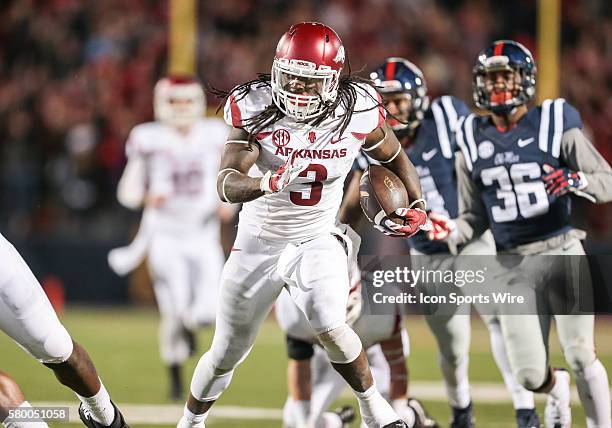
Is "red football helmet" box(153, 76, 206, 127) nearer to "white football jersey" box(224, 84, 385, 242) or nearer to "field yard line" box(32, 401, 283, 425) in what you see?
"field yard line" box(32, 401, 283, 425)

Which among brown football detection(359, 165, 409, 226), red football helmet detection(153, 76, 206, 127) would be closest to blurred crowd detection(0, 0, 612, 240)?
red football helmet detection(153, 76, 206, 127)

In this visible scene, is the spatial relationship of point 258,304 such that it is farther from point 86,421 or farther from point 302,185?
point 86,421

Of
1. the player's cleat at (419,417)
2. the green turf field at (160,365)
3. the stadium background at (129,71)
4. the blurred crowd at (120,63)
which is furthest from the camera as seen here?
the blurred crowd at (120,63)

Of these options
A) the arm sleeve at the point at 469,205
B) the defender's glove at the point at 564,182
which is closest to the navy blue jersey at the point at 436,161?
the arm sleeve at the point at 469,205

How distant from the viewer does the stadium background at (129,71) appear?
10289 mm

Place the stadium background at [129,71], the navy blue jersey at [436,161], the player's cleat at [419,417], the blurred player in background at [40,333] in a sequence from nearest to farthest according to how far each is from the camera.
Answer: the blurred player in background at [40,333]
the player's cleat at [419,417]
the navy blue jersey at [436,161]
the stadium background at [129,71]

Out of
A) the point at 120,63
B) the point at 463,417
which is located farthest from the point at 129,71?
the point at 463,417

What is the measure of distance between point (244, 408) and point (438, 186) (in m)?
1.77

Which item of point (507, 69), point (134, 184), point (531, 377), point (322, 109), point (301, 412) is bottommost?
point (301, 412)

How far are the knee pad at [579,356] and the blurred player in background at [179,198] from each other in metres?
2.88

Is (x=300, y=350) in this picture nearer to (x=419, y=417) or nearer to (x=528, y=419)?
(x=419, y=417)

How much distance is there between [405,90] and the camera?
5148mm

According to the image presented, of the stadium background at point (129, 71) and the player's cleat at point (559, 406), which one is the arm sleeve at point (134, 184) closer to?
the stadium background at point (129, 71)

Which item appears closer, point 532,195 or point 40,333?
point 40,333
